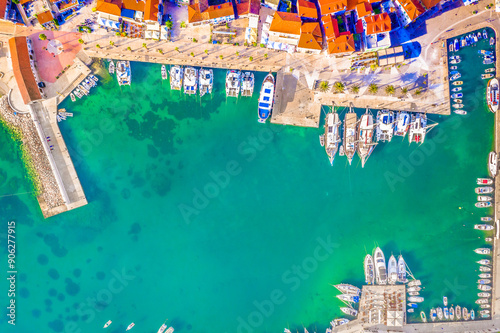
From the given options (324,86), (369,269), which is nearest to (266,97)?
(324,86)

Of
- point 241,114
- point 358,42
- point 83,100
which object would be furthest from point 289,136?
point 83,100

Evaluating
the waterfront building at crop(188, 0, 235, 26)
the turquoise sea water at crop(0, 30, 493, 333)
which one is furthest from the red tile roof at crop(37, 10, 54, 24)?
the waterfront building at crop(188, 0, 235, 26)

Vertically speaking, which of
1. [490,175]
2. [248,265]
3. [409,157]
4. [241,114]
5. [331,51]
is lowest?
[248,265]

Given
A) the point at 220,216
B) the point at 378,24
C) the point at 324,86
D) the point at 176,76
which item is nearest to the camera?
the point at 378,24

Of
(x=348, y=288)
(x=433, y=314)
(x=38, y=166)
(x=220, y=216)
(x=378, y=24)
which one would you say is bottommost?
(x=433, y=314)

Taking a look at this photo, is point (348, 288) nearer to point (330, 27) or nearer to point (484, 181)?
point (484, 181)

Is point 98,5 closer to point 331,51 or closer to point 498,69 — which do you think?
point 331,51

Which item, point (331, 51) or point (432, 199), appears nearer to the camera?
point (331, 51)
